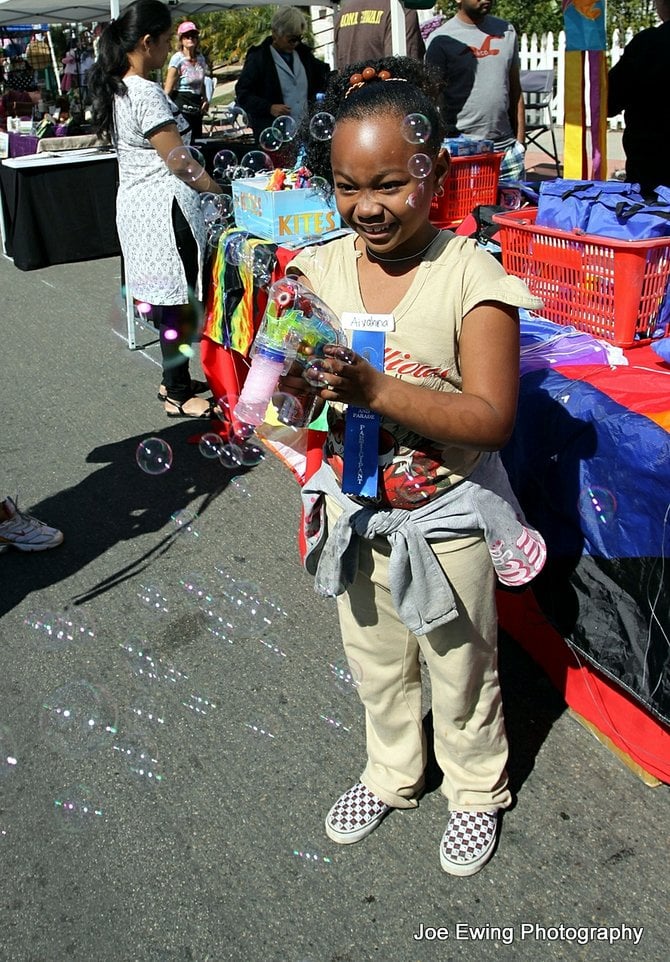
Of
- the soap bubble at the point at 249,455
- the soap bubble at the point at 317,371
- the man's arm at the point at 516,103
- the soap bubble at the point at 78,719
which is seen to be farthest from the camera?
the man's arm at the point at 516,103

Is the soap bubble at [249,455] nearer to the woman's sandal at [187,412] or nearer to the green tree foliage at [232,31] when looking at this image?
the woman's sandal at [187,412]

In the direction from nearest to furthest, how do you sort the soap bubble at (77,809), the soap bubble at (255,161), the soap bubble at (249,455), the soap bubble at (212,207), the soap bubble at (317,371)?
the soap bubble at (317,371) < the soap bubble at (77,809) < the soap bubble at (249,455) < the soap bubble at (255,161) < the soap bubble at (212,207)

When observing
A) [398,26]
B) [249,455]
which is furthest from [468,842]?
[398,26]

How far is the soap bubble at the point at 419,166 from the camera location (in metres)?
1.55

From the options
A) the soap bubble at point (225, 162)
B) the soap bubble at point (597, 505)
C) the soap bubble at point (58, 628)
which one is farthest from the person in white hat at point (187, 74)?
the soap bubble at point (597, 505)

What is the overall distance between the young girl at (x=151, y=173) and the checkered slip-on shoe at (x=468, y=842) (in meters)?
3.19

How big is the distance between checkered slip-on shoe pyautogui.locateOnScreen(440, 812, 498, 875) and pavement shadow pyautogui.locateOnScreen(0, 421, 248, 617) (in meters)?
1.78

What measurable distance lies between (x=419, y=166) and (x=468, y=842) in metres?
1.58

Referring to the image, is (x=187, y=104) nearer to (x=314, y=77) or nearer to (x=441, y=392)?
(x=314, y=77)

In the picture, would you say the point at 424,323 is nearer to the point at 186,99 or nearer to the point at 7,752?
the point at 7,752

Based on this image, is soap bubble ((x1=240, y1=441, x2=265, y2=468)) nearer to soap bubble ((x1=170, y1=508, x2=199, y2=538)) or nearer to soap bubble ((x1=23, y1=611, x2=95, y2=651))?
soap bubble ((x1=170, y1=508, x2=199, y2=538))

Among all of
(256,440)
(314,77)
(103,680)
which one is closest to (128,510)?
(256,440)

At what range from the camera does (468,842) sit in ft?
7.01

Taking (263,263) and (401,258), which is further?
(263,263)
